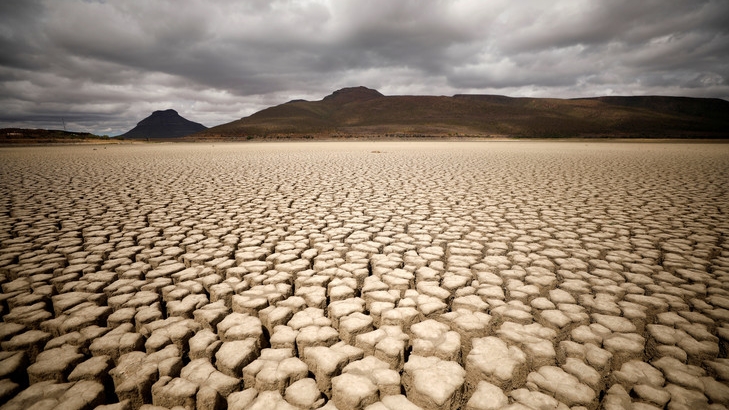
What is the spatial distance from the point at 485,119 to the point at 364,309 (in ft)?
220

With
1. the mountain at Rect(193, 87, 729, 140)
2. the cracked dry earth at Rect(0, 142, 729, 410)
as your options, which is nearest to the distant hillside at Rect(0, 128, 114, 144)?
the mountain at Rect(193, 87, 729, 140)

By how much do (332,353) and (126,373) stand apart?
2.77 feet

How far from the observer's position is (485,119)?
61469 millimetres

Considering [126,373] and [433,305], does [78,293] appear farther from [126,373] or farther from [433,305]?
[433,305]

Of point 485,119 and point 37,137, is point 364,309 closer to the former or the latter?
point 37,137

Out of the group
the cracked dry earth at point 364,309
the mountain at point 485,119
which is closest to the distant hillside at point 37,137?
the mountain at point 485,119

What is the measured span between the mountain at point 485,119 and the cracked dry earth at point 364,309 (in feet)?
124

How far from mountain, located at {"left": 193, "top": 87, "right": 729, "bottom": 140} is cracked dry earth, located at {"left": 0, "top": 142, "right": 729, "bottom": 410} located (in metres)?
37.9

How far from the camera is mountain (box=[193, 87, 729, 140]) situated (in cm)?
4969

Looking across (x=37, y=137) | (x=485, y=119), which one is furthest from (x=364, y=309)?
(x=485, y=119)

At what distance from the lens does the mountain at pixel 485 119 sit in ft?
163

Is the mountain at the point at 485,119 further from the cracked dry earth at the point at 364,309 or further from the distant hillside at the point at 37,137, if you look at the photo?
the cracked dry earth at the point at 364,309

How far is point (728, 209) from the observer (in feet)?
12.5

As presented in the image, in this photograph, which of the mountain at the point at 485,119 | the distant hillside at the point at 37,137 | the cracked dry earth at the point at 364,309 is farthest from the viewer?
the mountain at the point at 485,119
